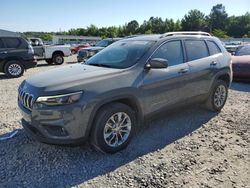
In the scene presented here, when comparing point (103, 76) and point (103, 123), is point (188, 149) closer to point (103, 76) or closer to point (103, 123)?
point (103, 123)

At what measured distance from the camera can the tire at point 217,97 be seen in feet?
19.6

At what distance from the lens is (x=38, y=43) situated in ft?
61.2

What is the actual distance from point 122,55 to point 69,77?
3.89ft

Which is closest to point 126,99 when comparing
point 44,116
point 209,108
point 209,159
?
point 44,116

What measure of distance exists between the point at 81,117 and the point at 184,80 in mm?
2202

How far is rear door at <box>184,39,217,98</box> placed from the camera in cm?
526

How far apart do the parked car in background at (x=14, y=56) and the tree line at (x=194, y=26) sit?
86809 mm

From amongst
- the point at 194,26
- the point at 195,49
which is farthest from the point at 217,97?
the point at 194,26

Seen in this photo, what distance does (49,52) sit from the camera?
1878cm

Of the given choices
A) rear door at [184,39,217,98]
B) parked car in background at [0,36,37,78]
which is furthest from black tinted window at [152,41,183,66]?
parked car in background at [0,36,37,78]

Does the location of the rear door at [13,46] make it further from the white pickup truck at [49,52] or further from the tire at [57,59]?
the tire at [57,59]

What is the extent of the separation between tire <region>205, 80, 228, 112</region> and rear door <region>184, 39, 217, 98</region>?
0.33m

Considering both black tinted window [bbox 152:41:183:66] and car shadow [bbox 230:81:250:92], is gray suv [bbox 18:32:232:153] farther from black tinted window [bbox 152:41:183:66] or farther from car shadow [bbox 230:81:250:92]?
car shadow [bbox 230:81:250:92]

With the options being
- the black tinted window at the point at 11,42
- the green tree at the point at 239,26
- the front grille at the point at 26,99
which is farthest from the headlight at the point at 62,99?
the green tree at the point at 239,26
